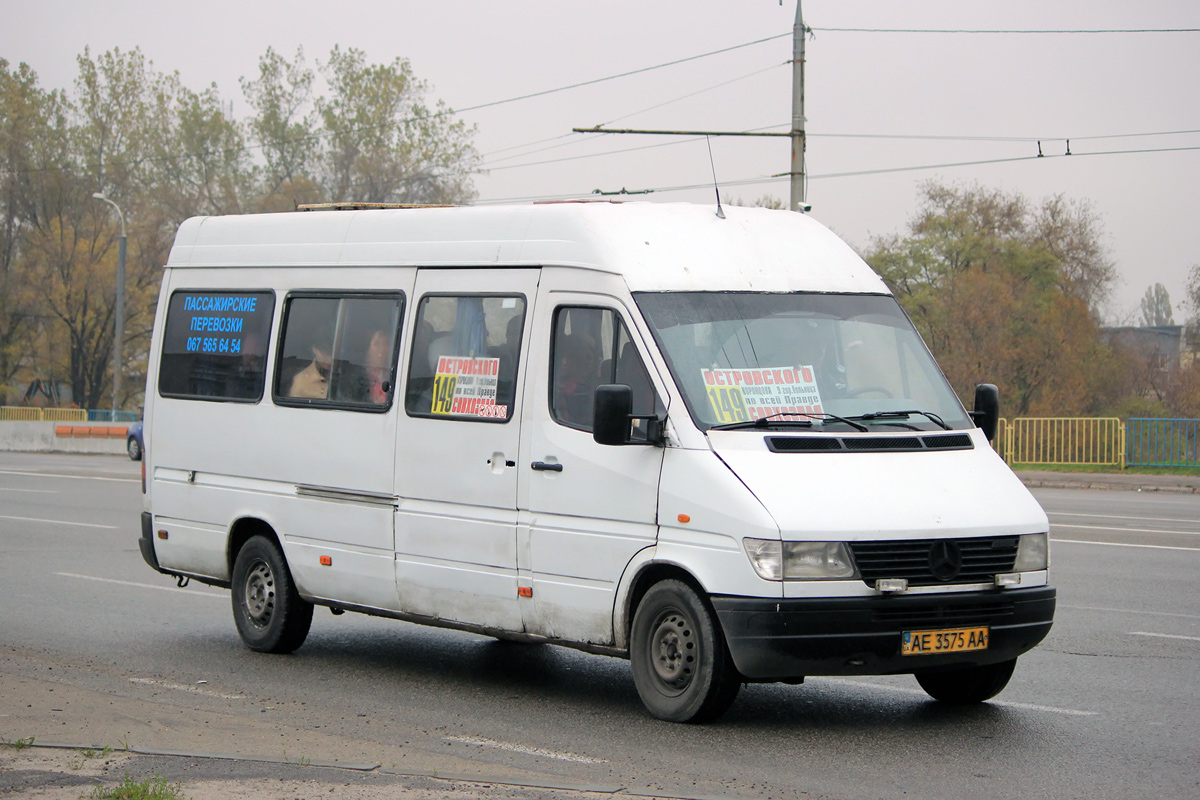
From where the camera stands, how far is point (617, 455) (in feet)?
25.1

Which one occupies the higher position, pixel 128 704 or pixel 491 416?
pixel 491 416

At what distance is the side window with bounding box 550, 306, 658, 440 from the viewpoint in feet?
25.5

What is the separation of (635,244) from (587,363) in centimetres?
68

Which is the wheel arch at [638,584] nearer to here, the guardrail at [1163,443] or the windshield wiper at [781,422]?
the windshield wiper at [781,422]

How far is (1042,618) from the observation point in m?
7.42

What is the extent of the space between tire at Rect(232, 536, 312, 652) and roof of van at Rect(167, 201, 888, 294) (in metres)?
2.01

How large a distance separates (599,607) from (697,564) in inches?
30.9

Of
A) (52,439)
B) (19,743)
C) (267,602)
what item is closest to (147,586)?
(267,602)

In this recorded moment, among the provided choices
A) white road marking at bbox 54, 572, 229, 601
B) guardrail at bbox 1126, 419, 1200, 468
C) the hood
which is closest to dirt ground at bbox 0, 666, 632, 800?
the hood

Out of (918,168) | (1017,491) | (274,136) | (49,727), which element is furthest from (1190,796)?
(274,136)

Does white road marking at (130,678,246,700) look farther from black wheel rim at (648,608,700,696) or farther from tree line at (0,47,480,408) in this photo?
tree line at (0,47,480,408)

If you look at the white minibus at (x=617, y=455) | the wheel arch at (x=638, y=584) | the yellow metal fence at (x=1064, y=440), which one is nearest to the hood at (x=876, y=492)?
the white minibus at (x=617, y=455)

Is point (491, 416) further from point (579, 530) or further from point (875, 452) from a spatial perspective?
point (875, 452)

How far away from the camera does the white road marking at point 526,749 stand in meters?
6.71
